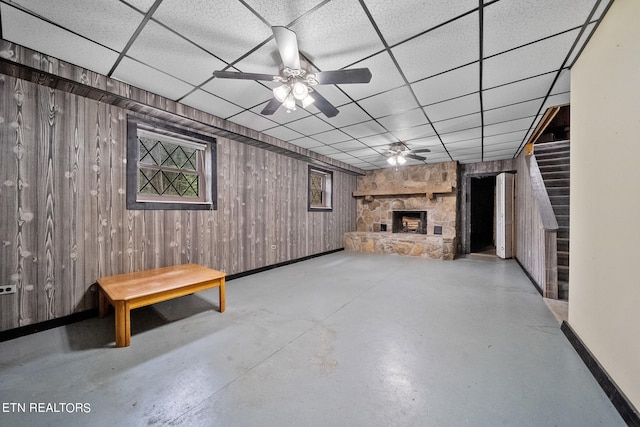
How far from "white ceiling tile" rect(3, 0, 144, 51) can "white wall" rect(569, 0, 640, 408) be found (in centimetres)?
325

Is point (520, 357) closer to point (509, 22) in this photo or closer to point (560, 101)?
point (509, 22)

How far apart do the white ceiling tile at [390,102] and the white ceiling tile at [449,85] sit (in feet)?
0.39

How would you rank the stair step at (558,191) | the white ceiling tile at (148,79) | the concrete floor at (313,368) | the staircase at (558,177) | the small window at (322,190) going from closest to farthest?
the concrete floor at (313,368), the white ceiling tile at (148,79), the staircase at (558,177), the stair step at (558,191), the small window at (322,190)

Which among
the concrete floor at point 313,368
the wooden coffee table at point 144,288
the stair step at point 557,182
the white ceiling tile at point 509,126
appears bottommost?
the concrete floor at point 313,368

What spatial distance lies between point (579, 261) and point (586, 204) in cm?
51

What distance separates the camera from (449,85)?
2652 mm

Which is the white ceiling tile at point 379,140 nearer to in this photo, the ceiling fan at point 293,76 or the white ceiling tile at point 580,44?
the ceiling fan at point 293,76

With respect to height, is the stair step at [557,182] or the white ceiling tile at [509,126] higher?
the white ceiling tile at [509,126]

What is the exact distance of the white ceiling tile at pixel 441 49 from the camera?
1.84m

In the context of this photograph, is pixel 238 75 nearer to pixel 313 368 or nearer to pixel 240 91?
pixel 240 91

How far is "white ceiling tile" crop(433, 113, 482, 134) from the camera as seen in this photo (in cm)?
356

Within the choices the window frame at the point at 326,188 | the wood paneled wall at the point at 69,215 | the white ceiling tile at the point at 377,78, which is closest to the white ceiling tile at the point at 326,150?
the window frame at the point at 326,188

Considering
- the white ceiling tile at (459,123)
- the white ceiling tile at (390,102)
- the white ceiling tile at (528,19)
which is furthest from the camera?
the white ceiling tile at (459,123)

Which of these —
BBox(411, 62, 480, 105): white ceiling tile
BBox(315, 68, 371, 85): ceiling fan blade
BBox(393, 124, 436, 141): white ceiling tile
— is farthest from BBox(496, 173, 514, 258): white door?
BBox(315, 68, 371, 85): ceiling fan blade
